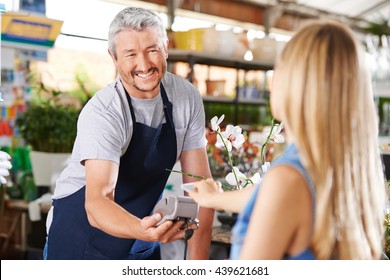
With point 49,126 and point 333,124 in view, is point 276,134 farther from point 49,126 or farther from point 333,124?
point 49,126

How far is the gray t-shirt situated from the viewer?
1772 millimetres

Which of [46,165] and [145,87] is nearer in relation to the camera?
[145,87]

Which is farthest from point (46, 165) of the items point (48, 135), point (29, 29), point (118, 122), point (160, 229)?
point (160, 229)

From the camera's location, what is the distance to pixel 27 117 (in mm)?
4984

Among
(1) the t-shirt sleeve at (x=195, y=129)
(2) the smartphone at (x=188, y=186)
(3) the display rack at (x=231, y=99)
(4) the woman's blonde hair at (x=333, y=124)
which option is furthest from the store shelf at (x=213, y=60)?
(4) the woman's blonde hair at (x=333, y=124)

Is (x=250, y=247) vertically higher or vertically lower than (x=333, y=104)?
lower

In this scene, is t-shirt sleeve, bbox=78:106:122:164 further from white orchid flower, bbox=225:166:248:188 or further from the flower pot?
the flower pot

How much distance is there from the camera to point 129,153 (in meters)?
1.93

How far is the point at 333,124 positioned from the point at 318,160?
61 millimetres

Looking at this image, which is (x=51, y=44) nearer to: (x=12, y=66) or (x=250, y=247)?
(x=12, y=66)

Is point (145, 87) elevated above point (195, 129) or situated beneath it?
elevated above

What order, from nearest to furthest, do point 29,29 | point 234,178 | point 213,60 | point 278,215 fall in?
point 278,215 → point 234,178 → point 29,29 → point 213,60
